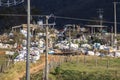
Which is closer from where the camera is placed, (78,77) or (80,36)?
(78,77)

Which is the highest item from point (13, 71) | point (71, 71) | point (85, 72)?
point (13, 71)

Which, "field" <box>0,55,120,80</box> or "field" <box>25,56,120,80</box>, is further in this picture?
"field" <box>25,56,120,80</box>

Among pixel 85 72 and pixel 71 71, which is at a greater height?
pixel 71 71

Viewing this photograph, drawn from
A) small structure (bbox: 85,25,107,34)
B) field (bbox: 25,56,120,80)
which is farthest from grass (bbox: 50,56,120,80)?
small structure (bbox: 85,25,107,34)


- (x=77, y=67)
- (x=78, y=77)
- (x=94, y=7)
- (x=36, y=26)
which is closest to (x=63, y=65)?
(x=77, y=67)

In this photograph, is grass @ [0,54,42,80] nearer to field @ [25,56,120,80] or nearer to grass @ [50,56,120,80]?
field @ [25,56,120,80]

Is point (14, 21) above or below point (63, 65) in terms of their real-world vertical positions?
above

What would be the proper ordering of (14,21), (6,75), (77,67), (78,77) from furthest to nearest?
(14,21) → (77,67) → (78,77) → (6,75)

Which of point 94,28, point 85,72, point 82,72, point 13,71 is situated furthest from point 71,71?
point 94,28

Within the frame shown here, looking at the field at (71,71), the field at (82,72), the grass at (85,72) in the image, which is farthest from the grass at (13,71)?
the grass at (85,72)

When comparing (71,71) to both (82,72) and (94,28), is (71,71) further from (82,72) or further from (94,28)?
(94,28)

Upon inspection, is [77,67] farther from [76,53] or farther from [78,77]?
[76,53]

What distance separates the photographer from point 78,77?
178 feet

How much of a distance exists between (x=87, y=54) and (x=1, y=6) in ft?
163
